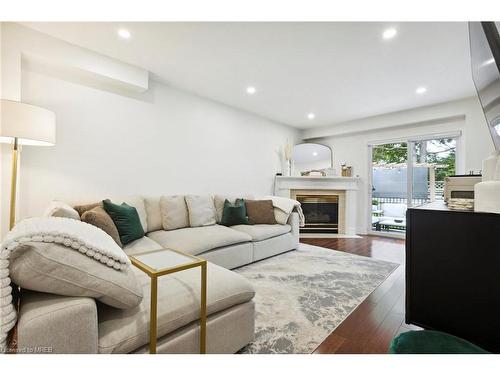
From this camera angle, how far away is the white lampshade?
1.76 m

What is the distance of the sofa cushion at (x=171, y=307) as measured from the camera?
3.03 feet

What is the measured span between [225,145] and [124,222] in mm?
2384

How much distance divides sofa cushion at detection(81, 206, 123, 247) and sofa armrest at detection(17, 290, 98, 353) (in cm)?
112

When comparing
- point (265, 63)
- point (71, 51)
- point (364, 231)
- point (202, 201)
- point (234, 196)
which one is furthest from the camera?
point (364, 231)

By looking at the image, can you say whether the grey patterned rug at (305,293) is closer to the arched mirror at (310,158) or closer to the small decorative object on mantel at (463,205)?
the small decorative object on mantel at (463,205)

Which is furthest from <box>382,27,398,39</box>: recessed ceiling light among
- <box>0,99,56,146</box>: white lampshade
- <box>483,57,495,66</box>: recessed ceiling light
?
<box>0,99,56,146</box>: white lampshade

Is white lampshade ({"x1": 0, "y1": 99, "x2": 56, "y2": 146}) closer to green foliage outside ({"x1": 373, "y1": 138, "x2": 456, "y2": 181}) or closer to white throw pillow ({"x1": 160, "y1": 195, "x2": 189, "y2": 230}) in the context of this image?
white throw pillow ({"x1": 160, "y1": 195, "x2": 189, "y2": 230})

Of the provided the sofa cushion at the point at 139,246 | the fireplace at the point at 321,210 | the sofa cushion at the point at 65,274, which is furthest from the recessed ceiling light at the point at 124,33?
the fireplace at the point at 321,210

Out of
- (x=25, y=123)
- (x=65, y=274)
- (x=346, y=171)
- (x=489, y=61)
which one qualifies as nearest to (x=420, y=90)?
(x=346, y=171)

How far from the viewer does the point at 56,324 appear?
0.76m
